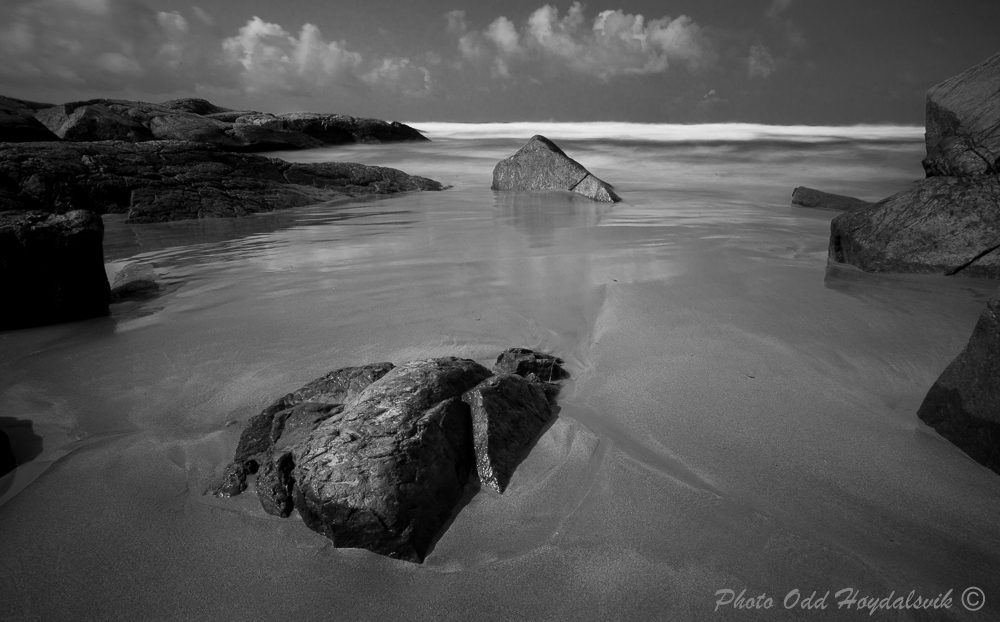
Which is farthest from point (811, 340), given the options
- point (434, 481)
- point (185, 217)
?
point (185, 217)

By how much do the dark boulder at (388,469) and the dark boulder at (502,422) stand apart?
39 millimetres

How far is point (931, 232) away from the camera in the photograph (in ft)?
13.4

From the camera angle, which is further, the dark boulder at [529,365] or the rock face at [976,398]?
the dark boulder at [529,365]

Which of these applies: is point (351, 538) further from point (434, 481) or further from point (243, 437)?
point (243, 437)

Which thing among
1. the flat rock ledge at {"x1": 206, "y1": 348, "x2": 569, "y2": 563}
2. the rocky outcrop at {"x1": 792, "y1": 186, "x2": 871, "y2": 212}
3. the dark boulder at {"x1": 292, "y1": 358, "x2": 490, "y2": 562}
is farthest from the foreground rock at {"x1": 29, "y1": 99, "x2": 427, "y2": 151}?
the dark boulder at {"x1": 292, "y1": 358, "x2": 490, "y2": 562}

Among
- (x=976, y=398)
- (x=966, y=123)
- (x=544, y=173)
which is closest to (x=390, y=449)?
(x=976, y=398)

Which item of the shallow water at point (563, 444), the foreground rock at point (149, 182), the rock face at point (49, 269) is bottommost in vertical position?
the shallow water at point (563, 444)

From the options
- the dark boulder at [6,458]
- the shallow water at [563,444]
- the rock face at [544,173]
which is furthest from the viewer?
the rock face at [544,173]

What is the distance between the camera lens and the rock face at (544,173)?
9109 millimetres

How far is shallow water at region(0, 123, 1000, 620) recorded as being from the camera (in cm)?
137

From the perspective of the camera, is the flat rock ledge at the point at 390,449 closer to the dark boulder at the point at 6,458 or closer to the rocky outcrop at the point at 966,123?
the dark boulder at the point at 6,458

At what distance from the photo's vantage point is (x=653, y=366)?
2.48 metres

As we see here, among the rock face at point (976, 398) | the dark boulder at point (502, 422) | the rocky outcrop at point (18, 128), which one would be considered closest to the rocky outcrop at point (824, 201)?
the rock face at point (976, 398)

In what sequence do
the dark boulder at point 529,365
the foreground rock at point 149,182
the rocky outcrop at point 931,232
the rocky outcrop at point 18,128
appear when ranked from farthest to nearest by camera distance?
the rocky outcrop at point 18,128
the foreground rock at point 149,182
the rocky outcrop at point 931,232
the dark boulder at point 529,365
